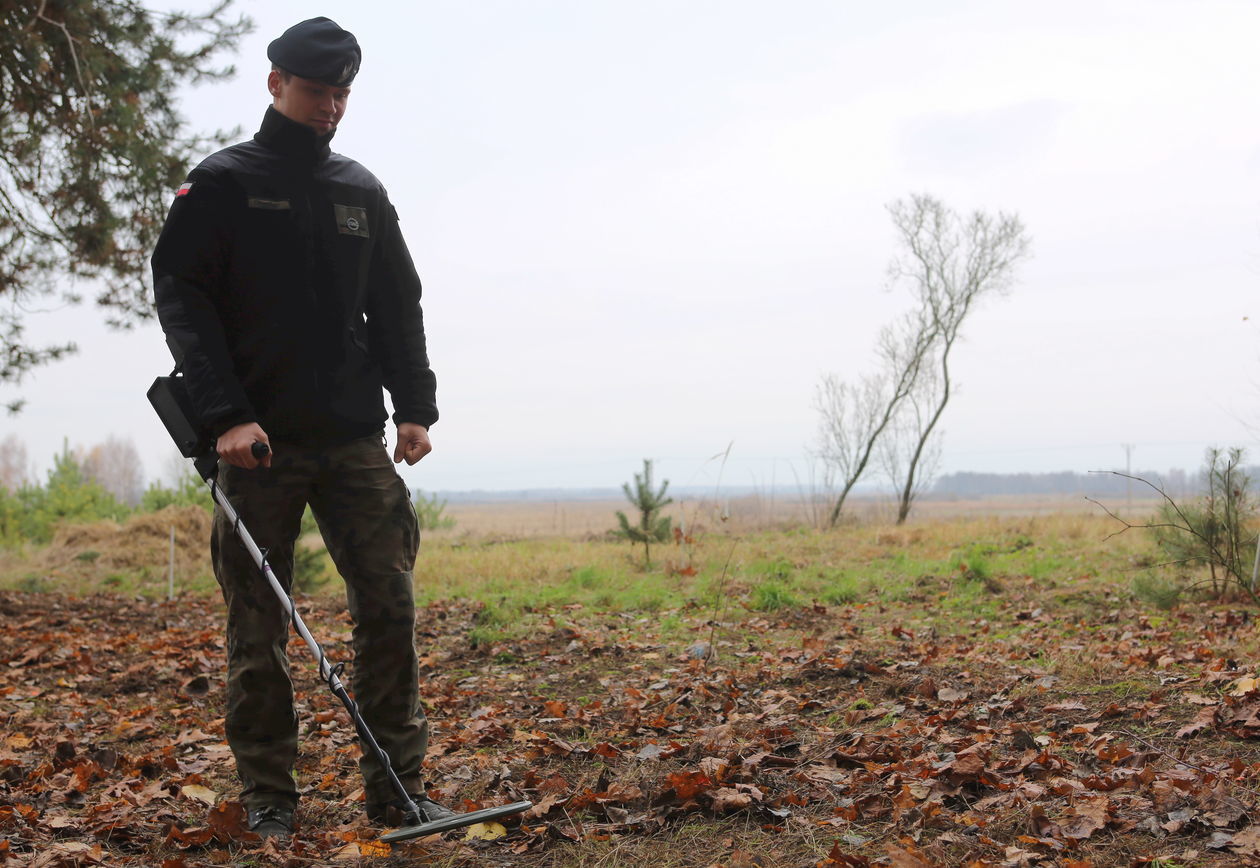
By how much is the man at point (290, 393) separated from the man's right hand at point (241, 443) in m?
0.07

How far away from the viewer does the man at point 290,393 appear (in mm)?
2758

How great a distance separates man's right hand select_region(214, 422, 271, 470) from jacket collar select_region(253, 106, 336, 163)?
34.5 inches

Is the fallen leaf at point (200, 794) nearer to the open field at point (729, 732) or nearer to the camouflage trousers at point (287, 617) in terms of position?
the open field at point (729, 732)

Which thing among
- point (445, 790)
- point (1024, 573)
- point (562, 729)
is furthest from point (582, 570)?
point (445, 790)

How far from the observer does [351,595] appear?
2.90 meters

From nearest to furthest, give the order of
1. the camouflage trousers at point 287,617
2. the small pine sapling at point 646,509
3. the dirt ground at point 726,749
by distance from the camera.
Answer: the dirt ground at point 726,749
the camouflage trousers at point 287,617
the small pine sapling at point 646,509

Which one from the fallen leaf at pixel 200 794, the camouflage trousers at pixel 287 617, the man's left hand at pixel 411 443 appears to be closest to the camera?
the camouflage trousers at pixel 287 617

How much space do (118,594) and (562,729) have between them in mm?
9411

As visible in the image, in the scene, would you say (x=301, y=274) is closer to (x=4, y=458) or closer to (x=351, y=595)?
(x=351, y=595)

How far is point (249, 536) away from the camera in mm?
2732

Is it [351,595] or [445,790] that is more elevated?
[351,595]

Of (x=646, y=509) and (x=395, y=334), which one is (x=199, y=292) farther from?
(x=646, y=509)

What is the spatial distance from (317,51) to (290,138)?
29 cm

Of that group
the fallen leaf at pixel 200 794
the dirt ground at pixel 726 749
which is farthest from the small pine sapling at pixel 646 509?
the fallen leaf at pixel 200 794
